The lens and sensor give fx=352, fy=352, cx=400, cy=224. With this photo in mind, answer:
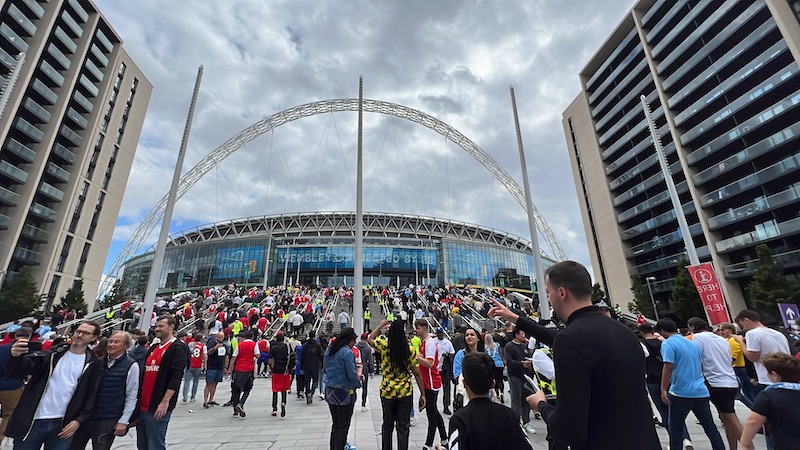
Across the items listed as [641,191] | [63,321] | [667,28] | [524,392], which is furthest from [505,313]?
[667,28]

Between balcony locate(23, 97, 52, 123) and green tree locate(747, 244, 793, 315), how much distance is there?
69.0m

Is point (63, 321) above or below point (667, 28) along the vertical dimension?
below

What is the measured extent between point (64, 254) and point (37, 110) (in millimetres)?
16093

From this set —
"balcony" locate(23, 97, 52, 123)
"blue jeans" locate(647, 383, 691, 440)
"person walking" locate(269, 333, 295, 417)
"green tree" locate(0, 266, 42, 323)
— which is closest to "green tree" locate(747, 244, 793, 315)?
"blue jeans" locate(647, 383, 691, 440)

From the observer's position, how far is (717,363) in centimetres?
466

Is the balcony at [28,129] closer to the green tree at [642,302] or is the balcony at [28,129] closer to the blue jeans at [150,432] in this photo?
the blue jeans at [150,432]

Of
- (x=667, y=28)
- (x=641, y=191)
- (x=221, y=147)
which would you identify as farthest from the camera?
(x=221, y=147)

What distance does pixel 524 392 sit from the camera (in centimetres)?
648

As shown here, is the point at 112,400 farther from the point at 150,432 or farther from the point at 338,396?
the point at 338,396

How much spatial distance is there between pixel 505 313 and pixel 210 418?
810 cm

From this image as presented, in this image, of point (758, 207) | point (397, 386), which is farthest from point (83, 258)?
point (758, 207)

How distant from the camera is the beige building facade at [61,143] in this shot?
119 ft

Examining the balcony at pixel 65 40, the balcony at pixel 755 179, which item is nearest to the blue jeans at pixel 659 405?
the balcony at pixel 755 179

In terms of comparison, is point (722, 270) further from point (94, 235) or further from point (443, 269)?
point (94, 235)
